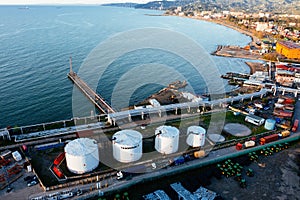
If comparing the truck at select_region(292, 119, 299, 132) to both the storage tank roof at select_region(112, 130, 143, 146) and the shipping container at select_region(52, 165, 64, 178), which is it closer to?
the storage tank roof at select_region(112, 130, 143, 146)

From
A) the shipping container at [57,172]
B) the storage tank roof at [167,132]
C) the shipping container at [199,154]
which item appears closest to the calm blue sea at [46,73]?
the shipping container at [57,172]

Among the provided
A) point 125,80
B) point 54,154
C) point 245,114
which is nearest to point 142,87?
point 125,80

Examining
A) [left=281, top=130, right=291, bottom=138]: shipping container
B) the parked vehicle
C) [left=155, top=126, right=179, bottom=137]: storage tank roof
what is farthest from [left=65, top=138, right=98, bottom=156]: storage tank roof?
[left=281, top=130, right=291, bottom=138]: shipping container

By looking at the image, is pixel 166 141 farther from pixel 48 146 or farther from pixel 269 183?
pixel 48 146

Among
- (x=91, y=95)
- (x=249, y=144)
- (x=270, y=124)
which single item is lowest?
(x=249, y=144)

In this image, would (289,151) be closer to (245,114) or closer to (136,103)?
(245,114)

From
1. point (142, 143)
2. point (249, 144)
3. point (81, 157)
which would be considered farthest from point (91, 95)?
point (249, 144)
